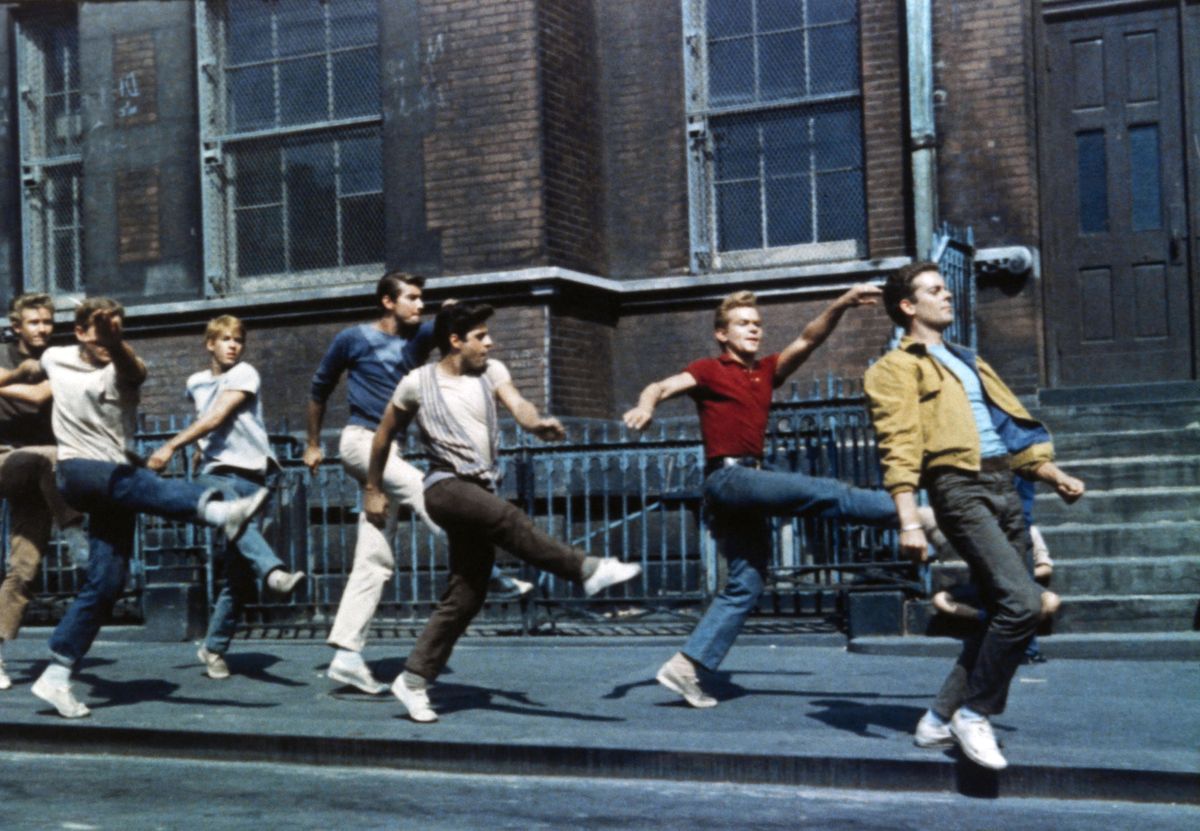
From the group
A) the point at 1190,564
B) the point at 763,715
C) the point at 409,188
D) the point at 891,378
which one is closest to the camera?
the point at 891,378

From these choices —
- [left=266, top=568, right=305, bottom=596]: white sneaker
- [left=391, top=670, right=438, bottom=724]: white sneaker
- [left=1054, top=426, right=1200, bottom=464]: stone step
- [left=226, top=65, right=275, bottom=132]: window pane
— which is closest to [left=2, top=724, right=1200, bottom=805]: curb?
[left=391, top=670, right=438, bottom=724]: white sneaker

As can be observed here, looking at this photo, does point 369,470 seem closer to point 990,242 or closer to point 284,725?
point 284,725

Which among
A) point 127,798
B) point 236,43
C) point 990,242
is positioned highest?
point 236,43

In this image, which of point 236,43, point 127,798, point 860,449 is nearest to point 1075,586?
point 860,449

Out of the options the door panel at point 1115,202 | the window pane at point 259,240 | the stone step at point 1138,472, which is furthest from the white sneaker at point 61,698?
the door panel at point 1115,202

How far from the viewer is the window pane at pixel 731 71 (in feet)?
46.2

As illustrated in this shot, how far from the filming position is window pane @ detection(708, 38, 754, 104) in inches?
554

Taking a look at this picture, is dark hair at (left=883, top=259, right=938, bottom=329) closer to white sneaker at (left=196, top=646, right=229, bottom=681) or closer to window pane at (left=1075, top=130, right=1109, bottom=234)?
white sneaker at (left=196, top=646, right=229, bottom=681)

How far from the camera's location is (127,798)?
6.36 metres

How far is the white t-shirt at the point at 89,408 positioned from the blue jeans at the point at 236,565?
547 millimetres

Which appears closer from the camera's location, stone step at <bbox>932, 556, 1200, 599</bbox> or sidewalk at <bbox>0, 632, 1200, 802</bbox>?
sidewalk at <bbox>0, 632, 1200, 802</bbox>

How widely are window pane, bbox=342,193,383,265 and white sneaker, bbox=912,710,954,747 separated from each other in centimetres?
895

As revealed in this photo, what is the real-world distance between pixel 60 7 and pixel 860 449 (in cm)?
910

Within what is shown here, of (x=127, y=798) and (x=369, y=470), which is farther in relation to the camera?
(x=369, y=470)
